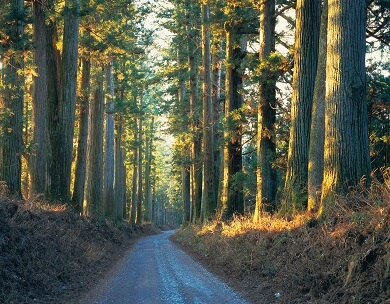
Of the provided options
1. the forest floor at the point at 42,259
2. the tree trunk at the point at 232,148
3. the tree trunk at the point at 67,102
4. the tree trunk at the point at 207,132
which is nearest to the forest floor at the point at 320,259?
the forest floor at the point at 42,259

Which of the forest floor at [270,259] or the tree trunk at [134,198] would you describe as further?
the tree trunk at [134,198]

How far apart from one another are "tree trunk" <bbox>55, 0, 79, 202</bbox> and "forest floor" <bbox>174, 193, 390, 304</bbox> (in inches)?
299

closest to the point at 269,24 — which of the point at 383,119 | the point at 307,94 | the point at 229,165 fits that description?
the point at 307,94

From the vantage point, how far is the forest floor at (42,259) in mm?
8320

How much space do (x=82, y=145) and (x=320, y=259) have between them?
15452mm

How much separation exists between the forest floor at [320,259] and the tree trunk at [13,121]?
22.7 feet

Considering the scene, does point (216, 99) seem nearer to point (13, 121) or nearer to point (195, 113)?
point (195, 113)

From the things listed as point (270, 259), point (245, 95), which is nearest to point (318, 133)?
point (270, 259)

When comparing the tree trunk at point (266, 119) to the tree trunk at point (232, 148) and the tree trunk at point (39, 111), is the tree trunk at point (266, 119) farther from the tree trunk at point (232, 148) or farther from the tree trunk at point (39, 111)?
the tree trunk at point (39, 111)

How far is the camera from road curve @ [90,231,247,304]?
8484 millimetres

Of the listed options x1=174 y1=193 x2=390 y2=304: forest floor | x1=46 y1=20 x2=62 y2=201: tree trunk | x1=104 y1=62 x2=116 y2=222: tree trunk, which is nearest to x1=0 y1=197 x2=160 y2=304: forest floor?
x1=46 y1=20 x2=62 y2=201: tree trunk

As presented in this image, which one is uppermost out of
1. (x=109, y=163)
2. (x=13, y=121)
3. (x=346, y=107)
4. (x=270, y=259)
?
(x=13, y=121)

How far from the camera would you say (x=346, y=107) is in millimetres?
9367

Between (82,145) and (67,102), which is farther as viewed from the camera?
(82,145)
